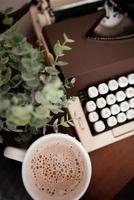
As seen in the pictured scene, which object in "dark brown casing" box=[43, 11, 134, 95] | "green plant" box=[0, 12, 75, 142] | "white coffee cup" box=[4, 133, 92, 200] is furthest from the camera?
"dark brown casing" box=[43, 11, 134, 95]

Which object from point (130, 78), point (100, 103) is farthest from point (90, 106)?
point (130, 78)

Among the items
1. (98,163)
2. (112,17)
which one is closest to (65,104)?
(98,163)

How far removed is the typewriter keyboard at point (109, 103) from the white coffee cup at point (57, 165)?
135 mm

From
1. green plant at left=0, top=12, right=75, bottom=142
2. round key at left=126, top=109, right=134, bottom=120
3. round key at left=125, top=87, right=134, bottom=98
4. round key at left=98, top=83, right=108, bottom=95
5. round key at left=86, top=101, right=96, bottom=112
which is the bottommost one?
round key at left=126, top=109, right=134, bottom=120

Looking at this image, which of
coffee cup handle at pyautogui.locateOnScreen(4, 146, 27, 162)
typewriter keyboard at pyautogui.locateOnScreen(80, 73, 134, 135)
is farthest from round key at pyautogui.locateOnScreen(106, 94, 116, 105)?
coffee cup handle at pyautogui.locateOnScreen(4, 146, 27, 162)

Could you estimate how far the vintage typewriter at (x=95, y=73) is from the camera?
94 centimetres

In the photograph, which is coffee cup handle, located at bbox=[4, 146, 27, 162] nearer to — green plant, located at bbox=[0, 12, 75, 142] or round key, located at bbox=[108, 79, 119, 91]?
green plant, located at bbox=[0, 12, 75, 142]

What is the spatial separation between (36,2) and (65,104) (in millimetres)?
404

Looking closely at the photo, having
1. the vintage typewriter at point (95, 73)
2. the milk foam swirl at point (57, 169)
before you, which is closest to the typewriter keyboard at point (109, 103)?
the vintage typewriter at point (95, 73)

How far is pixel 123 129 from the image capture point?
97cm

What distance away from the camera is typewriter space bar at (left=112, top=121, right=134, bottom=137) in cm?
A: 97

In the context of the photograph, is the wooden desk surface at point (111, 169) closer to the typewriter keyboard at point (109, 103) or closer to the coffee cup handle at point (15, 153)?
the typewriter keyboard at point (109, 103)

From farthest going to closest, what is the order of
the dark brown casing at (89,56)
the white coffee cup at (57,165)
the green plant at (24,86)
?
the dark brown casing at (89,56) < the white coffee cup at (57,165) < the green plant at (24,86)

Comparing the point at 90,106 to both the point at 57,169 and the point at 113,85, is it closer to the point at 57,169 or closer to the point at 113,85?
the point at 113,85
